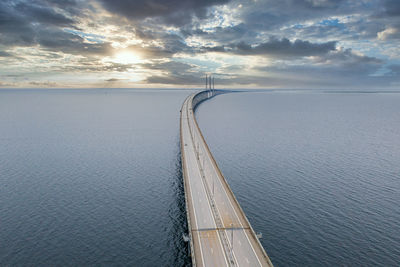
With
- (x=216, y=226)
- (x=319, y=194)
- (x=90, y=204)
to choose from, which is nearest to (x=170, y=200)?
(x=90, y=204)

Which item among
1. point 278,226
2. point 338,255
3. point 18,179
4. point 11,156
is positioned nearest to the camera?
point 338,255

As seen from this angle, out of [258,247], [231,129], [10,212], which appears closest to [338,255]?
[258,247]

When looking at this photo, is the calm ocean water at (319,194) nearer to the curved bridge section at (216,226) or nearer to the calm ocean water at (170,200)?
the calm ocean water at (170,200)

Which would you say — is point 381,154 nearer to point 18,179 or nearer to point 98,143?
point 98,143

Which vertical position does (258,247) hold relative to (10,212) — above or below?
Answer: above

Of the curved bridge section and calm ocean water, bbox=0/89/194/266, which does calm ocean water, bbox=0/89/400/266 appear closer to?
calm ocean water, bbox=0/89/194/266

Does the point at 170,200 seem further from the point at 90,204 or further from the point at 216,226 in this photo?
the point at 216,226

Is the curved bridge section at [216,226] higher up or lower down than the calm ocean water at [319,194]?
higher up

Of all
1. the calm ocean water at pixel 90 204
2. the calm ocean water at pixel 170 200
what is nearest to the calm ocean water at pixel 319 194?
the calm ocean water at pixel 170 200
